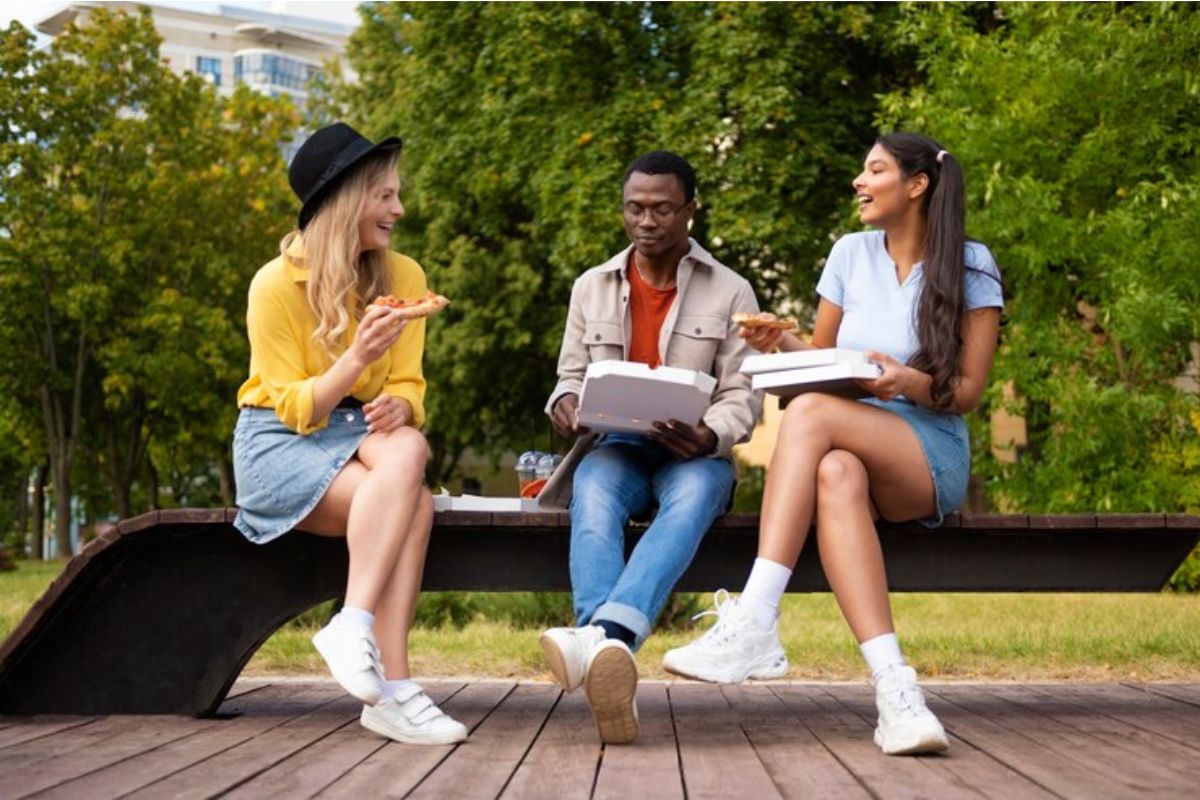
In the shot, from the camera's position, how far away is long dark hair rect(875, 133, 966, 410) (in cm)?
496

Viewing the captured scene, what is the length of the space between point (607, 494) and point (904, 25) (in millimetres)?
13073

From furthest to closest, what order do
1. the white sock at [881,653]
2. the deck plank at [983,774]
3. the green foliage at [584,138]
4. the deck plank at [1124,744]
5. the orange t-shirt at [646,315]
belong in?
the green foliage at [584,138], the orange t-shirt at [646,315], the white sock at [881,653], the deck plank at [1124,744], the deck plank at [983,774]

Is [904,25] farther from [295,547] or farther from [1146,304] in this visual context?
[295,547]

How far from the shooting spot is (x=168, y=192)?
1106 inches

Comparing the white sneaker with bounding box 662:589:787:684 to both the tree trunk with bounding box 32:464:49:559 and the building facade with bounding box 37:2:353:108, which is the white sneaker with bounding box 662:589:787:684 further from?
the building facade with bounding box 37:2:353:108

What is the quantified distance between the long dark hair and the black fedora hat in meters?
1.52

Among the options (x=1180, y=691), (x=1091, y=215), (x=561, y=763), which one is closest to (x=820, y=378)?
(x=561, y=763)

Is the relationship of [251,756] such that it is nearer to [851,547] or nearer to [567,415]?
[567,415]

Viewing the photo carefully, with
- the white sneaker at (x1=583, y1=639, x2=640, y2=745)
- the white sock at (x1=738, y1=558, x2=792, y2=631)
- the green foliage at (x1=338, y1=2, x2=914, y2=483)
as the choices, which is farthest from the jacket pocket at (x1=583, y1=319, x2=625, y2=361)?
the green foliage at (x1=338, y1=2, x2=914, y2=483)

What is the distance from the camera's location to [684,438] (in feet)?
16.5

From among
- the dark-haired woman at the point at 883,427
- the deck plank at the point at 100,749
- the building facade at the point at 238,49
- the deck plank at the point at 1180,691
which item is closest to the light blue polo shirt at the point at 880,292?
the dark-haired woman at the point at 883,427

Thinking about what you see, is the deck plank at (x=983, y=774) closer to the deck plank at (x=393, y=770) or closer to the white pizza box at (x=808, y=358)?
the white pizza box at (x=808, y=358)

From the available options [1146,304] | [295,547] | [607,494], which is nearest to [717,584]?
[607,494]

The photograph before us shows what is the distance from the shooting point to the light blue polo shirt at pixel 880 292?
5.10 m
